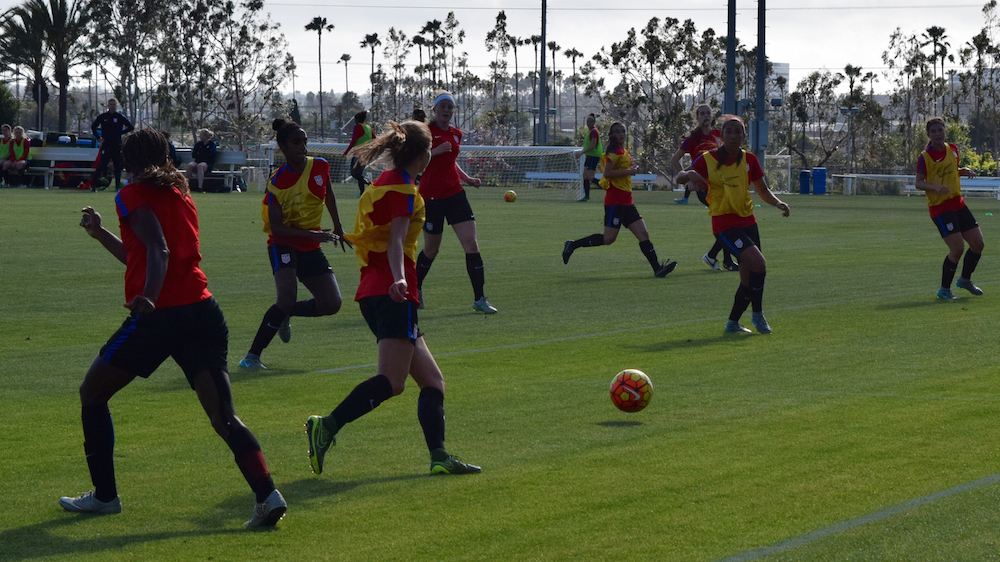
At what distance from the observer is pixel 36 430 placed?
23.3 ft

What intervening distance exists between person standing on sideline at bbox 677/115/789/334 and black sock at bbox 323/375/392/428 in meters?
5.66

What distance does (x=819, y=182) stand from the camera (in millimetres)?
50219

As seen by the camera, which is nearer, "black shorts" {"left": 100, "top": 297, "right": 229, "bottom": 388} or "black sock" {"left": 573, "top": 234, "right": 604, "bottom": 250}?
"black shorts" {"left": 100, "top": 297, "right": 229, "bottom": 388}

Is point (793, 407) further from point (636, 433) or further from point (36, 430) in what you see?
point (36, 430)

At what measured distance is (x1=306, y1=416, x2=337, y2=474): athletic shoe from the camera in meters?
5.84

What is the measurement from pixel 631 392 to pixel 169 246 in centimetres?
315

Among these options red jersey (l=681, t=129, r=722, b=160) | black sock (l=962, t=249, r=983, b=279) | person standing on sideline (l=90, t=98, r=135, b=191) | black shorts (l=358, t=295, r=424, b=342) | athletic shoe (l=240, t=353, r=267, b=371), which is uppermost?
person standing on sideline (l=90, t=98, r=135, b=191)

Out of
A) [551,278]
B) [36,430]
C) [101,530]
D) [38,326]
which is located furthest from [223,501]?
[551,278]

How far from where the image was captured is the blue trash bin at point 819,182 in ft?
164

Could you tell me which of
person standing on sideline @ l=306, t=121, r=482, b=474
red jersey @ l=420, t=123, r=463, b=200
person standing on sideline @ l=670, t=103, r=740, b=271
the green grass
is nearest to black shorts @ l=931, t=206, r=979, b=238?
the green grass

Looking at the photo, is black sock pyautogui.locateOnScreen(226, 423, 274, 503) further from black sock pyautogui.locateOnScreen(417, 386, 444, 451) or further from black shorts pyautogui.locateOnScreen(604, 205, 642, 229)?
black shorts pyautogui.locateOnScreen(604, 205, 642, 229)

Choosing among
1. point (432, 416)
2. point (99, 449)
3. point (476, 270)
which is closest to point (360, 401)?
point (432, 416)

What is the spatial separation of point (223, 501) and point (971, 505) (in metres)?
3.27

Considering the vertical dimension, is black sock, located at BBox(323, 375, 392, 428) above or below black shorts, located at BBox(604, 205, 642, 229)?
below
